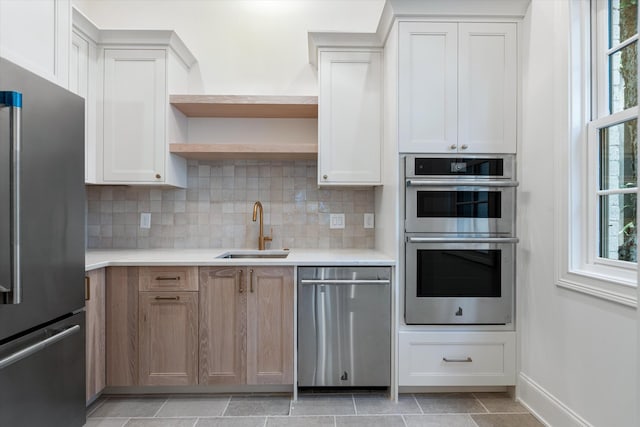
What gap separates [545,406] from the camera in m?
2.08

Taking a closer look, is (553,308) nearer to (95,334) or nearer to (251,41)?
(95,334)

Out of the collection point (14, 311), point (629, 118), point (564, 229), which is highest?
point (629, 118)

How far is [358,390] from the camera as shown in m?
2.45

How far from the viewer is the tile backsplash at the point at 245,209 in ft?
9.91

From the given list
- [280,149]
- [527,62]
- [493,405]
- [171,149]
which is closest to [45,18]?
[171,149]

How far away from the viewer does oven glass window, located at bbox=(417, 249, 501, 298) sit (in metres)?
2.30

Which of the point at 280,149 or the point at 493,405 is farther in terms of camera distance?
the point at 280,149

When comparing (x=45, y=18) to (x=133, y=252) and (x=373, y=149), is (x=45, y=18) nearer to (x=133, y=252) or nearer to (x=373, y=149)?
(x=133, y=252)

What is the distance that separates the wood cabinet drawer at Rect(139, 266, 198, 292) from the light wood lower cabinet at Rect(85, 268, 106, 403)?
9.3 inches

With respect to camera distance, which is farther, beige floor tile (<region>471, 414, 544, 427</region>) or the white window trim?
beige floor tile (<region>471, 414, 544, 427</region>)

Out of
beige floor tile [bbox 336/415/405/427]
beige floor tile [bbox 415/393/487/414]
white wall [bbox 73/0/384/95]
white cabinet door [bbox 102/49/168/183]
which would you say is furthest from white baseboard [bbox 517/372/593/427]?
white cabinet door [bbox 102/49/168/183]

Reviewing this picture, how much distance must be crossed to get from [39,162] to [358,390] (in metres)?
2.12

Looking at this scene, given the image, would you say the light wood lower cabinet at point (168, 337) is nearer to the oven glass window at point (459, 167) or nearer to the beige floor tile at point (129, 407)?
the beige floor tile at point (129, 407)

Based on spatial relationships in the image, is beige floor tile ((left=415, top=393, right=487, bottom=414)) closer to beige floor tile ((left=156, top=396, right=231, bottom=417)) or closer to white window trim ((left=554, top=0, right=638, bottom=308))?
white window trim ((left=554, top=0, right=638, bottom=308))
